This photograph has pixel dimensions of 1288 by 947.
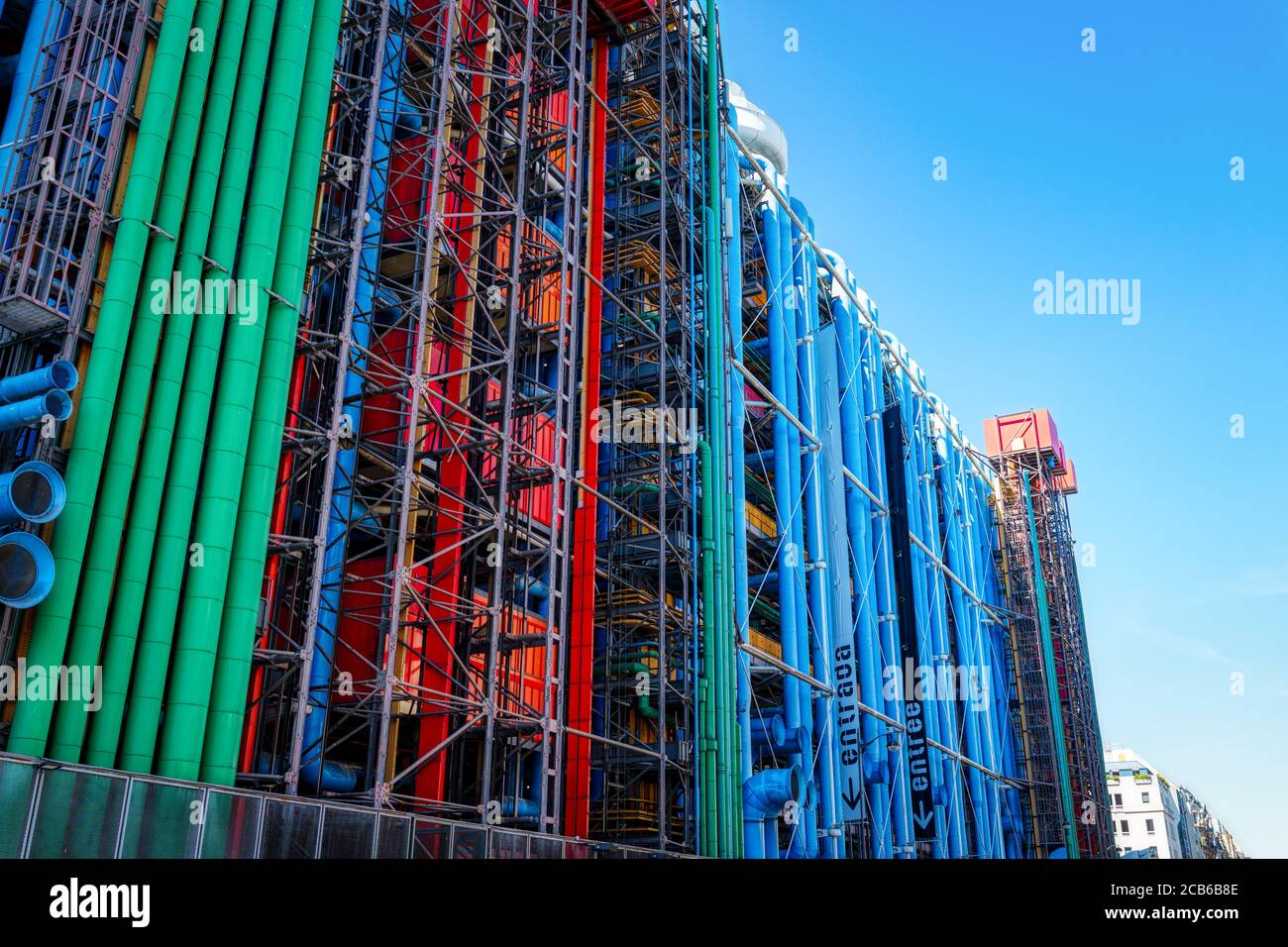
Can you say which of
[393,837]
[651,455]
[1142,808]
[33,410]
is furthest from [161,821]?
[1142,808]

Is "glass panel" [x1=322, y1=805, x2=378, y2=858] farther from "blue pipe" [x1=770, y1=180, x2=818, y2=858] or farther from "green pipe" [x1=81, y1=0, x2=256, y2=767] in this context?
"blue pipe" [x1=770, y1=180, x2=818, y2=858]

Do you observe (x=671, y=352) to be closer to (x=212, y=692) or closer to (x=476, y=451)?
(x=476, y=451)

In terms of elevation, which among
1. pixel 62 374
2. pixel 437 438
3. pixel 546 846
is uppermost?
pixel 437 438

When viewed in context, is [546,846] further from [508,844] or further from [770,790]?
[770,790]

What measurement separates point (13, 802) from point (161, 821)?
6.65ft

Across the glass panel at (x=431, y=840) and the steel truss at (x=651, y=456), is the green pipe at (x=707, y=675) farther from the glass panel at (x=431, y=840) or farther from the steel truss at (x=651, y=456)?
the glass panel at (x=431, y=840)

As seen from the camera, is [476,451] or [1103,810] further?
[1103,810]

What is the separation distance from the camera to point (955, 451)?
5984 centimetres

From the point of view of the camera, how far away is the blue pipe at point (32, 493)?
43.3ft

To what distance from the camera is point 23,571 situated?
1352cm

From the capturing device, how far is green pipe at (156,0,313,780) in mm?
15250

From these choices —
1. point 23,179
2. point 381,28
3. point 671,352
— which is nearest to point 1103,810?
point 671,352
